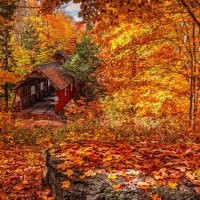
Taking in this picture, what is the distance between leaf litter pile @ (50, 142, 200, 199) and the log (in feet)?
0.19

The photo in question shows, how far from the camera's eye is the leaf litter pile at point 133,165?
→ 3949mm

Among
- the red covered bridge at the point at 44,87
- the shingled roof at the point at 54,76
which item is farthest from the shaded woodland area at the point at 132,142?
the red covered bridge at the point at 44,87

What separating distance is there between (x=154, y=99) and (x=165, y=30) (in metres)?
3.60

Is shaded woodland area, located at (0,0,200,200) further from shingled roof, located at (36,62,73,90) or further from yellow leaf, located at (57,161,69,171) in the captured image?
shingled roof, located at (36,62,73,90)

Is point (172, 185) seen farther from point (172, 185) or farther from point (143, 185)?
point (143, 185)

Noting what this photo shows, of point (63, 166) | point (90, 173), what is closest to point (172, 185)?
point (90, 173)

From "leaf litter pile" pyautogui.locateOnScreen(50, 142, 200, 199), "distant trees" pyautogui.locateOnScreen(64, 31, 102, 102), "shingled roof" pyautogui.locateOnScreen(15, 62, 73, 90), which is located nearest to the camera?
"leaf litter pile" pyautogui.locateOnScreen(50, 142, 200, 199)

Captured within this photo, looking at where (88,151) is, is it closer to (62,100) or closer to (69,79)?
(62,100)

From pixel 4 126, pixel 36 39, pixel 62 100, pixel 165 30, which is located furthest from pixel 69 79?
pixel 165 30

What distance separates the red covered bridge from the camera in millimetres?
23016

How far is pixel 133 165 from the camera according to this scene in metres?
4.55

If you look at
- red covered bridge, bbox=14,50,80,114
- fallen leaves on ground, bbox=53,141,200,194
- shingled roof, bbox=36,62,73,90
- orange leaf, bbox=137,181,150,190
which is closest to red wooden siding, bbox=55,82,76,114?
red covered bridge, bbox=14,50,80,114

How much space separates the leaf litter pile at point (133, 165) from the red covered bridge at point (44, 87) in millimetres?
17427

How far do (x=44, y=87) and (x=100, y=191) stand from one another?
2805 centimetres
